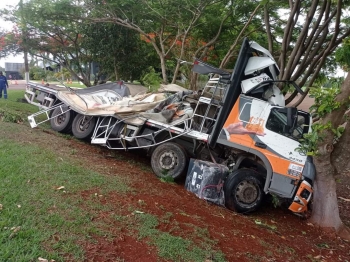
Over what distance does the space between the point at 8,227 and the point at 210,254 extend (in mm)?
2327

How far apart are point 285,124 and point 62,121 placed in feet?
20.1

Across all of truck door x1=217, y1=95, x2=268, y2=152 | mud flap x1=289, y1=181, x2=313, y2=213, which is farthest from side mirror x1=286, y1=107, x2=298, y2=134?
mud flap x1=289, y1=181, x2=313, y2=213

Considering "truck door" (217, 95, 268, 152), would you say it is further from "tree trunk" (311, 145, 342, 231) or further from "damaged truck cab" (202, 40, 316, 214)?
"tree trunk" (311, 145, 342, 231)

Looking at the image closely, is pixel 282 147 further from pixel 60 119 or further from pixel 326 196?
pixel 60 119

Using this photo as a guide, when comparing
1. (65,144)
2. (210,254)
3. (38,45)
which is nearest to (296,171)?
(210,254)

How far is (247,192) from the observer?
6.30 meters

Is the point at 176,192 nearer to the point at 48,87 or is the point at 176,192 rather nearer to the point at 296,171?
the point at 296,171

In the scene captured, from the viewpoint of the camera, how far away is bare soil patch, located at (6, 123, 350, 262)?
3.83 meters

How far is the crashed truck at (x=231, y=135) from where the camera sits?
614 cm

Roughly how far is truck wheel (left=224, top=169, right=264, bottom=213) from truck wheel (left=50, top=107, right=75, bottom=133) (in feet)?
16.3

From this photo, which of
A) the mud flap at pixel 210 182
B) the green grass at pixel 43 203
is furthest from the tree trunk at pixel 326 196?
the green grass at pixel 43 203

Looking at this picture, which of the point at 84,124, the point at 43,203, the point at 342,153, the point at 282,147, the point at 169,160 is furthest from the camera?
the point at 84,124

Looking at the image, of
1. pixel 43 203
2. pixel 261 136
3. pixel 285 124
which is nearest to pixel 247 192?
pixel 261 136

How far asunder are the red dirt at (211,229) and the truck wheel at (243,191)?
20 centimetres
